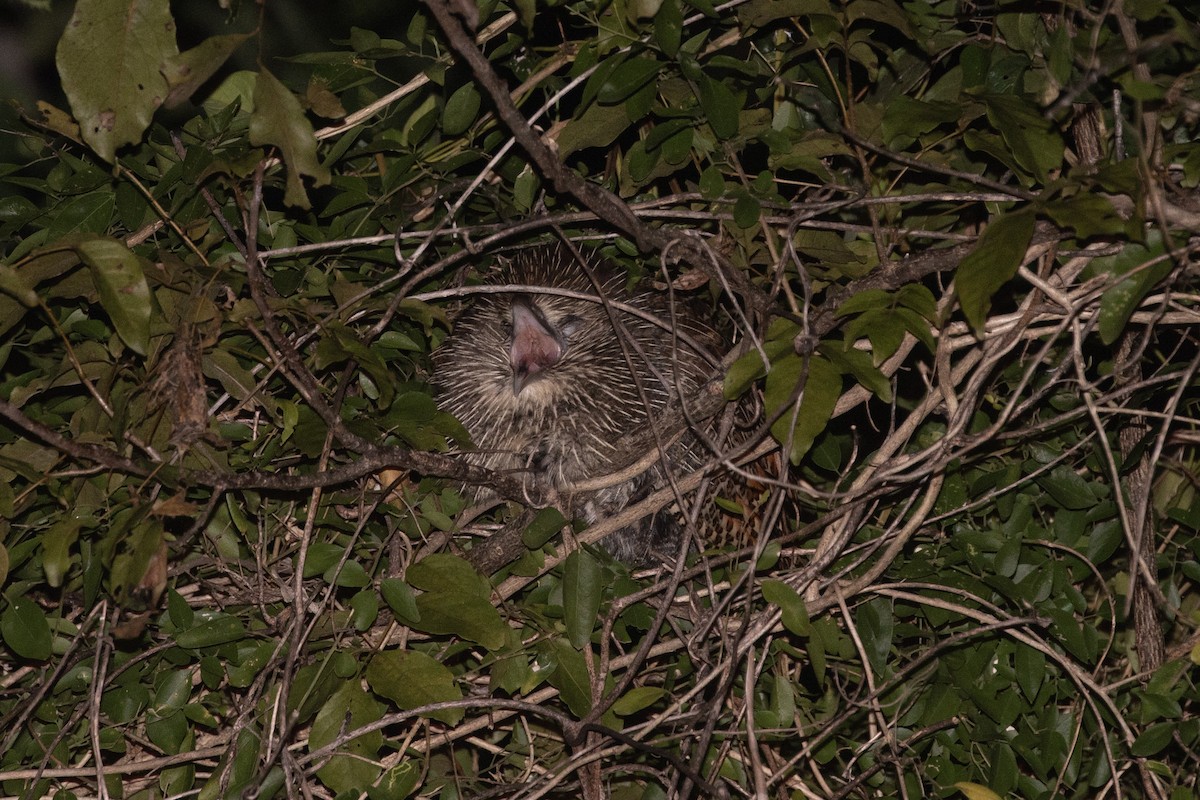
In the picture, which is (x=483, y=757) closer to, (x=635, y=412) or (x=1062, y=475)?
(x=635, y=412)

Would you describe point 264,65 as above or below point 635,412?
above

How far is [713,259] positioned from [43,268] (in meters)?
1.13

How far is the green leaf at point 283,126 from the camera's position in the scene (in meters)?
1.68

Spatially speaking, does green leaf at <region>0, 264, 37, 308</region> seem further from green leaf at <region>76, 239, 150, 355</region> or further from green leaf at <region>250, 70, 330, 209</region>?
green leaf at <region>250, 70, 330, 209</region>

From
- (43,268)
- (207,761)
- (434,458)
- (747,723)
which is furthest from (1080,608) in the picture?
(43,268)

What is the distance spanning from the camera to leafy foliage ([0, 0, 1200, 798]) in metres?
1.99

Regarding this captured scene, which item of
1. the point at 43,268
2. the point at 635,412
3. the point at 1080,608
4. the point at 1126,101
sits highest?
the point at 43,268

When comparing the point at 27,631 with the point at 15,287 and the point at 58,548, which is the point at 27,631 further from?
the point at 15,287

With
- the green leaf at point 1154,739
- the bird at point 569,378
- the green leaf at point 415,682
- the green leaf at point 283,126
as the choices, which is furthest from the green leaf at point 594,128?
the green leaf at point 1154,739

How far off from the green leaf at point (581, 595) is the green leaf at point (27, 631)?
98cm

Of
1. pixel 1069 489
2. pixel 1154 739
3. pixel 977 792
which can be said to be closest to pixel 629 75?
pixel 1069 489

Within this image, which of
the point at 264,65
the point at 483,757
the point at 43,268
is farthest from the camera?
the point at 483,757

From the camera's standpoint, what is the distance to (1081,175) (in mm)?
1777

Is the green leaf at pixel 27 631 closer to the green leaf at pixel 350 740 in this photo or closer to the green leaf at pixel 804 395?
the green leaf at pixel 350 740
